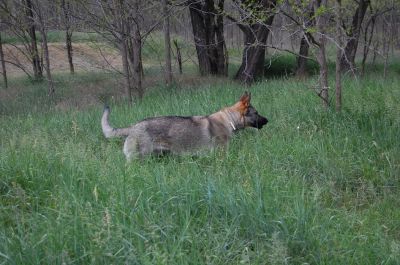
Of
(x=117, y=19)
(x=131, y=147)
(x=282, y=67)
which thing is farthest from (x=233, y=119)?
(x=282, y=67)

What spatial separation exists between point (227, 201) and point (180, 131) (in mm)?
2880

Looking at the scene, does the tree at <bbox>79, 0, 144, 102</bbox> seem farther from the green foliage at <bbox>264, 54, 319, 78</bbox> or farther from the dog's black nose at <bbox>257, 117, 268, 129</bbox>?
the green foliage at <bbox>264, 54, 319, 78</bbox>

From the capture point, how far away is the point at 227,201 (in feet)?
13.1

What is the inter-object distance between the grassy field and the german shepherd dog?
0.25m

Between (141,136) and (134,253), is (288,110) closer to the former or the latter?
(141,136)

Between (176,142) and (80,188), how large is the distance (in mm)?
2504

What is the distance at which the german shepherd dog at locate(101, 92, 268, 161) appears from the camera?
21.3 feet

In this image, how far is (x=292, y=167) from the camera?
229 inches

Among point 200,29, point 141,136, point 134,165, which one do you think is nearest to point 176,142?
point 141,136

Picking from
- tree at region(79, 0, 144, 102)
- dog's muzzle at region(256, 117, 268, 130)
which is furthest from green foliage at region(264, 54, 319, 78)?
dog's muzzle at region(256, 117, 268, 130)

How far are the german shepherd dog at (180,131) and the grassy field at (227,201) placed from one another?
0.82 ft

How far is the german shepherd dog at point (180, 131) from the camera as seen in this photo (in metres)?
6.48

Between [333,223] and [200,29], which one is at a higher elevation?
[200,29]

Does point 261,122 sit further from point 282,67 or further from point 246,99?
point 282,67
